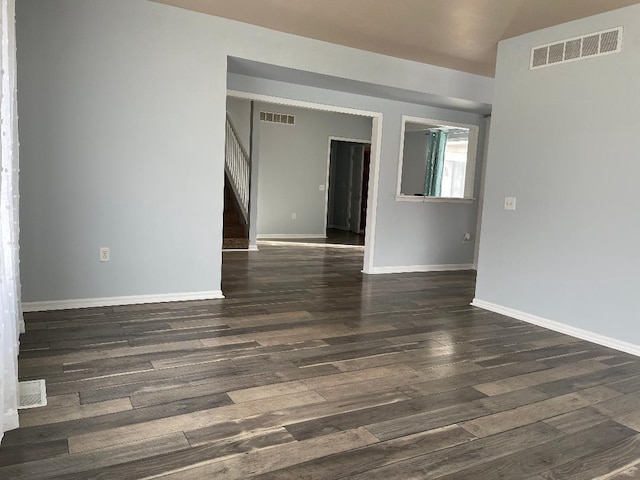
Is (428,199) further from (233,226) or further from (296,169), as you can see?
(296,169)

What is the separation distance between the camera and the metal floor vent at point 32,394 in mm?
2254

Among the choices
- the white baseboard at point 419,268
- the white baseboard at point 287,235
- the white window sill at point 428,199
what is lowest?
the white baseboard at point 419,268

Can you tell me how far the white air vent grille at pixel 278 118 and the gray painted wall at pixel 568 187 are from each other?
5.92m

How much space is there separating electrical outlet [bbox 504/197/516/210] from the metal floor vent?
153 inches

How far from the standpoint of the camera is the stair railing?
8469 millimetres

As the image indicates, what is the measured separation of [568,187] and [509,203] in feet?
1.93

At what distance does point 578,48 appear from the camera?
12.7ft

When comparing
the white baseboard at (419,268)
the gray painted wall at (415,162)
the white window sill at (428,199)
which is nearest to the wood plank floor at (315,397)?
the white baseboard at (419,268)

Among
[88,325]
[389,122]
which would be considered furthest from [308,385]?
[389,122]

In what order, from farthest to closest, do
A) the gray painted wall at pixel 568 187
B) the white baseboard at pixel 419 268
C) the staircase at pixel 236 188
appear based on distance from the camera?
the staircase at pixel 236 188
the white baseboard at pixel 419 268
the gray painted wall at pixel 568 187

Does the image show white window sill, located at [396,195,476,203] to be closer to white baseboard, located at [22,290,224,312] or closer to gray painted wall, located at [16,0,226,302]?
gray painted wall, located at [16,0,226,302]

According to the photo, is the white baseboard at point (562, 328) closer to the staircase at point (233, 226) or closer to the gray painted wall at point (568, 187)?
the gray painted wall at point (568, 187)

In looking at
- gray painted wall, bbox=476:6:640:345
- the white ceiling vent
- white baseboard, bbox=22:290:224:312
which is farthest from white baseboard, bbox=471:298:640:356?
white baseboard, bbox=22:290:224:312

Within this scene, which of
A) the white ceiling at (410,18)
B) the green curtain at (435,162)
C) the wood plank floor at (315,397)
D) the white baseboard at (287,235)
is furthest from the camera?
the white baseboard at (287,235)
